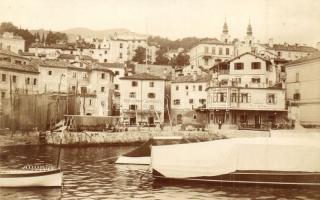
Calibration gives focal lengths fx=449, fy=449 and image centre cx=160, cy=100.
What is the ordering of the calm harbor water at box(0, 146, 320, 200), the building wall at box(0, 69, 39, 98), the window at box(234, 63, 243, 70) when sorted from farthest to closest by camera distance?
1. the window at box(234, 63, 243, 70)
2. the building wall at box(0, 69, 39, 98)
3. the calm harbor water at box(0, 146, 320, 200)

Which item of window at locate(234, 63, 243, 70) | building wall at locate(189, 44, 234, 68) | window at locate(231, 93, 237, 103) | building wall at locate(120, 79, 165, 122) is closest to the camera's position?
window at locate(231, 93, 237, 103)

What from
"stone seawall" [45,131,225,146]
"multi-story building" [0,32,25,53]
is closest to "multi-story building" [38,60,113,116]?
"stone seawall" [45,131,225,146]

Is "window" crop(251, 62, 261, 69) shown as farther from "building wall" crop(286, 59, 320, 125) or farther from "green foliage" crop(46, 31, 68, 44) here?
"green foliage" crop(46, 31, 68, 44)

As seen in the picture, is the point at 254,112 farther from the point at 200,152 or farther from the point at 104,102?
the point at 200,152

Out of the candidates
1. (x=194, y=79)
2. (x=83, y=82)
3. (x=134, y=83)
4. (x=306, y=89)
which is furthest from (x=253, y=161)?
(x=83, y=82)

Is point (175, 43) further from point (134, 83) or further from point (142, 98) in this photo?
point (142, 98)

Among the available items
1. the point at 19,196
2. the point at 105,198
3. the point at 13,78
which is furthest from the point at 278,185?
the point at 13,78
